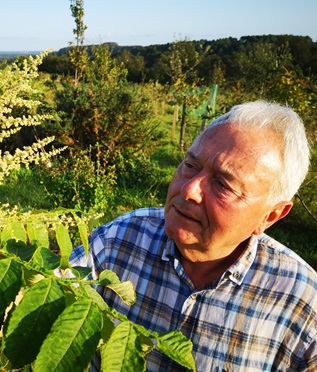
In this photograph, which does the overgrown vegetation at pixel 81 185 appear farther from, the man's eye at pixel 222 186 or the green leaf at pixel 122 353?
the man's eye at pixel 222 186

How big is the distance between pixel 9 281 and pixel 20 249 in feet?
0.63

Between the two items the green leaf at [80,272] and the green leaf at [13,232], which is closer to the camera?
the green leaf at [80,272]

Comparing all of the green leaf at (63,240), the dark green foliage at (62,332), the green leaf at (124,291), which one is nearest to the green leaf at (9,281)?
the dark green foliage at (62,332)

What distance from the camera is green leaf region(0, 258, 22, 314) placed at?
2.25 feet

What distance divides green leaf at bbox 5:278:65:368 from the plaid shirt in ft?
3.18

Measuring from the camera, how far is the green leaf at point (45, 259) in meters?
0.83

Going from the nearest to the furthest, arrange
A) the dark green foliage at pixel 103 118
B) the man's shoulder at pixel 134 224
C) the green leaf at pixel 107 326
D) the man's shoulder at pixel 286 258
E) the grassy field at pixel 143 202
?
Result: the green leaf at pixel 107 326 → the man's shoulder at pixel 286 258 → the man's shoulder at pixel 134 224 → the grassy field at pixel 143 202 → the dark green foliage at pixel 103 118

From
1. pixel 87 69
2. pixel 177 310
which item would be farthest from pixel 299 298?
pixel 87 69

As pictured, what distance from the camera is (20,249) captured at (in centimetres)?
89

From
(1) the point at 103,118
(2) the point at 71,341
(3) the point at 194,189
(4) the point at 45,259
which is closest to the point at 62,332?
(2) the point at 71,341

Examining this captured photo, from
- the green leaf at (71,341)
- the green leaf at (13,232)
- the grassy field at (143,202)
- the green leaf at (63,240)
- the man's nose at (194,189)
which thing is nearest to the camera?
the green leaf at (71,341)

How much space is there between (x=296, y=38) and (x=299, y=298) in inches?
1460

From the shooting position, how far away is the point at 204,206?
4.76 ft

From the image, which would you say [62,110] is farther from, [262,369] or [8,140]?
[262,369]
